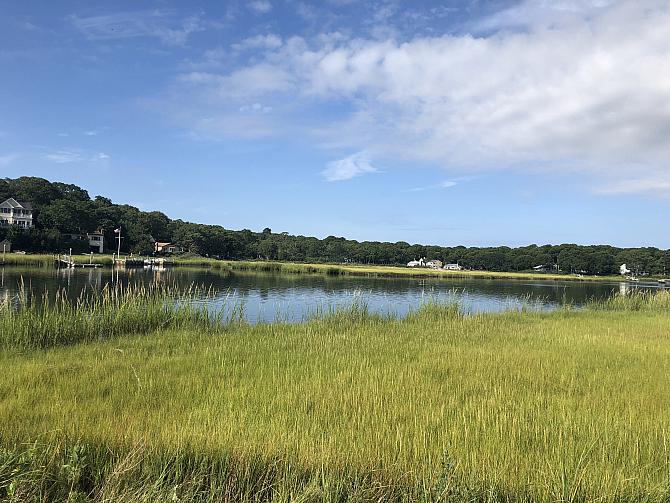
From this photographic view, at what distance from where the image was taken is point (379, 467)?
3746 mm

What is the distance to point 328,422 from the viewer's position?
4.72 m

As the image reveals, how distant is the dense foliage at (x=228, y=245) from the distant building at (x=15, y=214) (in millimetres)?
1986

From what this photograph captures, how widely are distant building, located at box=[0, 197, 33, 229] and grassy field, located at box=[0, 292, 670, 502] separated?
8459cm

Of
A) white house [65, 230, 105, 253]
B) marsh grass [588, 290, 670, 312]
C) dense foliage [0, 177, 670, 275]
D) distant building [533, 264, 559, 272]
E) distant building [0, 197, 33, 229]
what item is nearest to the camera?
Result: marsh grass [588, 290, 670, 312]

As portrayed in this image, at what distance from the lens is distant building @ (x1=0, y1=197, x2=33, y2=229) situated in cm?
7738

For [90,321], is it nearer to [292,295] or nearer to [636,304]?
[292,295]

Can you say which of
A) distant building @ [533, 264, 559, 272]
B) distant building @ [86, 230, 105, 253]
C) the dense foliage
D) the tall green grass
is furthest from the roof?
distant building @ [533, 264, 559, 272]

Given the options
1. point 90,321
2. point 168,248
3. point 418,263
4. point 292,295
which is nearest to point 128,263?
point 168,248

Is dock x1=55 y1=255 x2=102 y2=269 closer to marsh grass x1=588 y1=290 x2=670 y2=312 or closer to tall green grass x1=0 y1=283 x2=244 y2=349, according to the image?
tall green grass x1=0 y1=283 x2=244 y2=349

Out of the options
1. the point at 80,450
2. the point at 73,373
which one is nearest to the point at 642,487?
the point at 80,450

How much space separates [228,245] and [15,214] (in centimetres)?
4177

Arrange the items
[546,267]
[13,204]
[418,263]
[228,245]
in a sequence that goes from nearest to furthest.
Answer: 1. [13,204]
2. [228,245]
3. [546,267]
4. [418,263]

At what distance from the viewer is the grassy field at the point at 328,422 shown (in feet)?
10.9

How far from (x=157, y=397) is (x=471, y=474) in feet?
12.7
